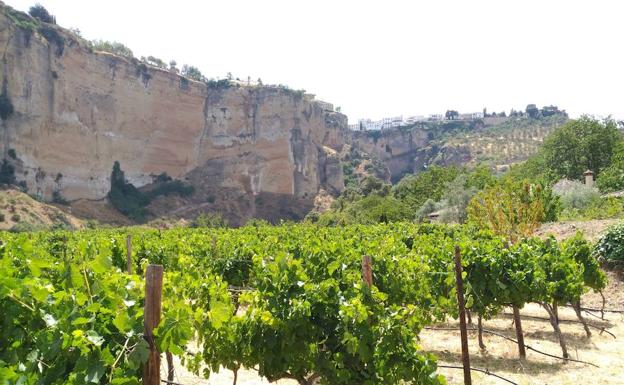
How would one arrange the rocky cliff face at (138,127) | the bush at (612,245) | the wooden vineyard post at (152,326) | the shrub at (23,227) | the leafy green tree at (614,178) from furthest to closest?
the rocky cliff face at (138,127) → the shrub at (23,227) → the leafy green tree at (614,178) → the bush at (612,245) → the wooden vineyard post at (152,326)

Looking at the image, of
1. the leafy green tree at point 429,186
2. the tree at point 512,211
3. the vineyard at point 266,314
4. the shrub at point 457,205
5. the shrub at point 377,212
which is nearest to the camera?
the vineyard at point 266,314

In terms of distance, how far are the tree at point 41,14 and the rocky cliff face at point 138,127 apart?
332 cm

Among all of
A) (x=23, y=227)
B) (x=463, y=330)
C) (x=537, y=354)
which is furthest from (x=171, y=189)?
(x=463, y=330)

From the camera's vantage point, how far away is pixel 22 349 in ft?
8.39

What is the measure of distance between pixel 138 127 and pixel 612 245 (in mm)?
54643

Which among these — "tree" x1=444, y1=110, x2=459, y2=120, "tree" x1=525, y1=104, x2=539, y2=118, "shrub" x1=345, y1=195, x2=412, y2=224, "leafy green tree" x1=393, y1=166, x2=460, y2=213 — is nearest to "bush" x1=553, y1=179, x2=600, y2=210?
"shrub" x1=345, y1=195, x2=412, y2=224

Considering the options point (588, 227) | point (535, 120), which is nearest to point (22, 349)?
point (588, 227)

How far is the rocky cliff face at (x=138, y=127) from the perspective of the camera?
4681 centimetres

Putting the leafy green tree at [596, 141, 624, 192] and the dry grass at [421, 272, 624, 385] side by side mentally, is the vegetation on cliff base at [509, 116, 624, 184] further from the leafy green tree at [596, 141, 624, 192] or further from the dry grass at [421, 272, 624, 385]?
the dry grass at [421, 272, 624, 385]

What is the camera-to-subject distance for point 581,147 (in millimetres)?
40625

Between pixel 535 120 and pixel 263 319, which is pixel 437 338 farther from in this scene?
pixel 535 120

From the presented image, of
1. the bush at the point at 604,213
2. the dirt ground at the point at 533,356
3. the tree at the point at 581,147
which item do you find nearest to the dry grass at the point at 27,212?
the dirt ground at the point at 533,356

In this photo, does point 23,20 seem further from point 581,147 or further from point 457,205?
point 581,147

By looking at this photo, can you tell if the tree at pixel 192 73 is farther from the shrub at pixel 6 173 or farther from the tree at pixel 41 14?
the shrub at pixel 6 173
